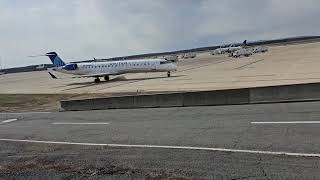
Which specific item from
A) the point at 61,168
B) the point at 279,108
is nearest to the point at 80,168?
the point at 61,168

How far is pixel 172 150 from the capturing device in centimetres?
1212

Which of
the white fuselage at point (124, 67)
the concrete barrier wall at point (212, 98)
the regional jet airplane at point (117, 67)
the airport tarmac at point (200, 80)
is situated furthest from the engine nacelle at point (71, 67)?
the concrete barrier wall at point (212, 98)

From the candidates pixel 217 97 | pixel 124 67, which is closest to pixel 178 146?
pixel 217 97

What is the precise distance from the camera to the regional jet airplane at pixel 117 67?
65.8 metres

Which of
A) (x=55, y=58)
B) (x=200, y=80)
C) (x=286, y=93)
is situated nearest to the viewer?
(x=286, y=93)

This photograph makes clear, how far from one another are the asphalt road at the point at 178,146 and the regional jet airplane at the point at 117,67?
44.8 metres

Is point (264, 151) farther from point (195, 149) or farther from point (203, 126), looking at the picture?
point (203, 126)

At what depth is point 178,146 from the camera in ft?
41.5

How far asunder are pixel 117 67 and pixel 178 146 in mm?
55666

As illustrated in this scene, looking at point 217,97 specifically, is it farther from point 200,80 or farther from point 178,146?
point 200,80

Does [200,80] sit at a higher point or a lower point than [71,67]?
lower

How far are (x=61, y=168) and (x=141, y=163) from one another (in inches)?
66.8

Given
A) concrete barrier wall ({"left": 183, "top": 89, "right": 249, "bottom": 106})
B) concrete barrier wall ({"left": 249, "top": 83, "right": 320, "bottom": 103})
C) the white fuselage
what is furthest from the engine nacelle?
concrete barrier wall ({"left": 249, "top": 83, "right": 320, "bottom": 103})

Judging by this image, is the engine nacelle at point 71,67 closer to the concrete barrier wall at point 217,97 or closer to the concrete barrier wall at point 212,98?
the concrete barrier wall at point 212,98
